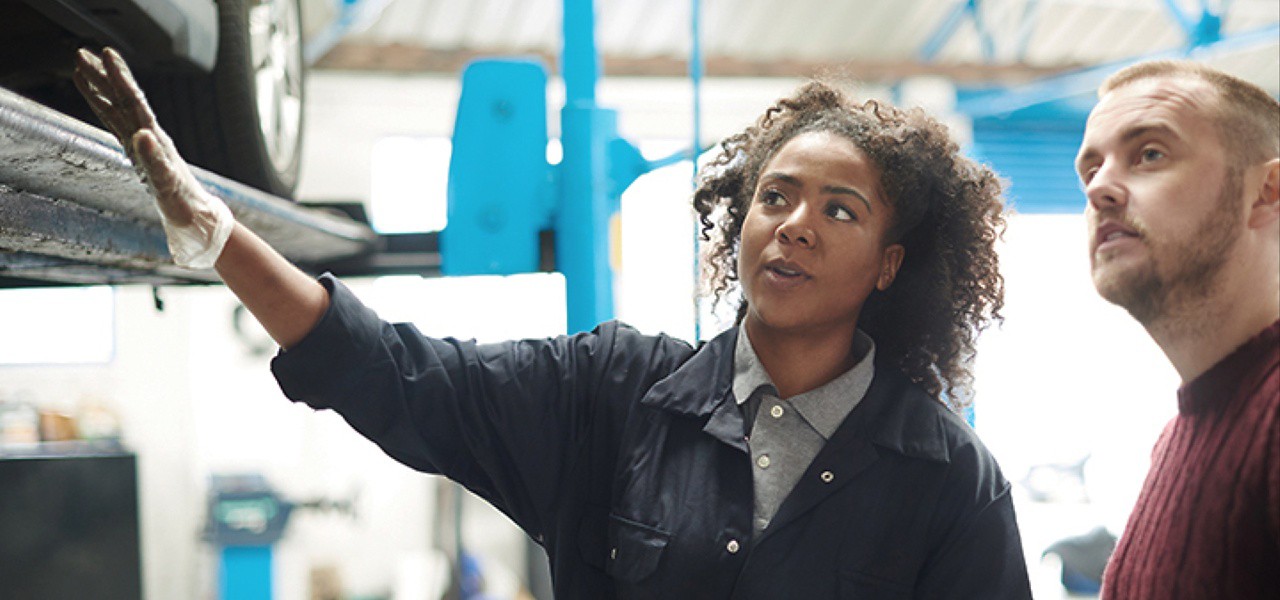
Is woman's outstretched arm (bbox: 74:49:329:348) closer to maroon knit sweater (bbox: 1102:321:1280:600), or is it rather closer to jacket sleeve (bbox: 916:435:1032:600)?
jacket sleeve (bbox: 916:435:1032:600)

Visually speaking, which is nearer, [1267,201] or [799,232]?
[1267,201]

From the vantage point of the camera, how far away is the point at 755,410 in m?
1.73

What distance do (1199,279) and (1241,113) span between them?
8.8 inches

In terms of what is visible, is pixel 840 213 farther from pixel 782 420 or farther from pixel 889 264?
pixel 782 420

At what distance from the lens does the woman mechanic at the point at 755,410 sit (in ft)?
5.13

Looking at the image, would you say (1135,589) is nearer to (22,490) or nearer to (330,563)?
(22,490)

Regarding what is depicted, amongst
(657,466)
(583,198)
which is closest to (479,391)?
(657,466)

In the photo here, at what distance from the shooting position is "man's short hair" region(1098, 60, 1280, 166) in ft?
4.71

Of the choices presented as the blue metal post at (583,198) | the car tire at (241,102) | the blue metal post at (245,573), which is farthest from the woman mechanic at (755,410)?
the blue metal post at (245,573)

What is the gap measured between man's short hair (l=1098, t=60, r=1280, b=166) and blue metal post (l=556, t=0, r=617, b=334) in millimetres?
1637

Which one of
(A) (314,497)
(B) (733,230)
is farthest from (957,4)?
(B) (733,230)

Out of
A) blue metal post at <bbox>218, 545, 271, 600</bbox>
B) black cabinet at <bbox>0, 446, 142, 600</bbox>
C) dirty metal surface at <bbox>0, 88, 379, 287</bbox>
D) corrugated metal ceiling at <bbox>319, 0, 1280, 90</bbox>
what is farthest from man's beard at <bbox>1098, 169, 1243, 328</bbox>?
corrugated metal ceiling at <bbox>319, 0, 1280, 90</bbox>

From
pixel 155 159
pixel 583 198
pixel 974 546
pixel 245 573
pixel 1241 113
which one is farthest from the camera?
pixel 245 573

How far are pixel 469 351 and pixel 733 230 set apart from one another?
57 centimetres
